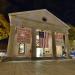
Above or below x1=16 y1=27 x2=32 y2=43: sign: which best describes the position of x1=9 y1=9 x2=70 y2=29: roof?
→ above

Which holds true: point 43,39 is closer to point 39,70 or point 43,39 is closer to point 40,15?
point 40,15

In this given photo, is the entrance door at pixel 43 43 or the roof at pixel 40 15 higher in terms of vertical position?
the roof at pixel 40 15

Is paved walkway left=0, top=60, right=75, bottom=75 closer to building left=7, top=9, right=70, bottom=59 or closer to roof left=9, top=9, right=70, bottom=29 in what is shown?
building left=7, top=9, right=70, bottom=59

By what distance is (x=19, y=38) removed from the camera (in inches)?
1523

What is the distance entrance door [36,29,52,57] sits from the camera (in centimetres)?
4119

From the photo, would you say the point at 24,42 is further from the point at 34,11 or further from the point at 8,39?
the point at 34,11

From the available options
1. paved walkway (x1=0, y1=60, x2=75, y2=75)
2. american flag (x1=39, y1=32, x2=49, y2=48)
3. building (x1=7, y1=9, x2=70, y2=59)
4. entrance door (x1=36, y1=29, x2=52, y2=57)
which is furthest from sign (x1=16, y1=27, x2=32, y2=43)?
paved walkway (x1=0, y1=60, x2=75, y2=75)

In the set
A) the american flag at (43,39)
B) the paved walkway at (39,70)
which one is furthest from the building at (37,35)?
the paved walkway at (39,70)

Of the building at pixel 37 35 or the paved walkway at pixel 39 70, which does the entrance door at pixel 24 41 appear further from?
the paved walkway at pixel 39 70

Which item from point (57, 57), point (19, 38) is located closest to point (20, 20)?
point (19, 38)

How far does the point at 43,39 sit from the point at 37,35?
6.19 feet

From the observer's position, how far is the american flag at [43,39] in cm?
4197

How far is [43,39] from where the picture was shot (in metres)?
42.6

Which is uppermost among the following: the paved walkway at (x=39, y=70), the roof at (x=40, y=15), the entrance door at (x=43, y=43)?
the roof at (x=40, y=15)
